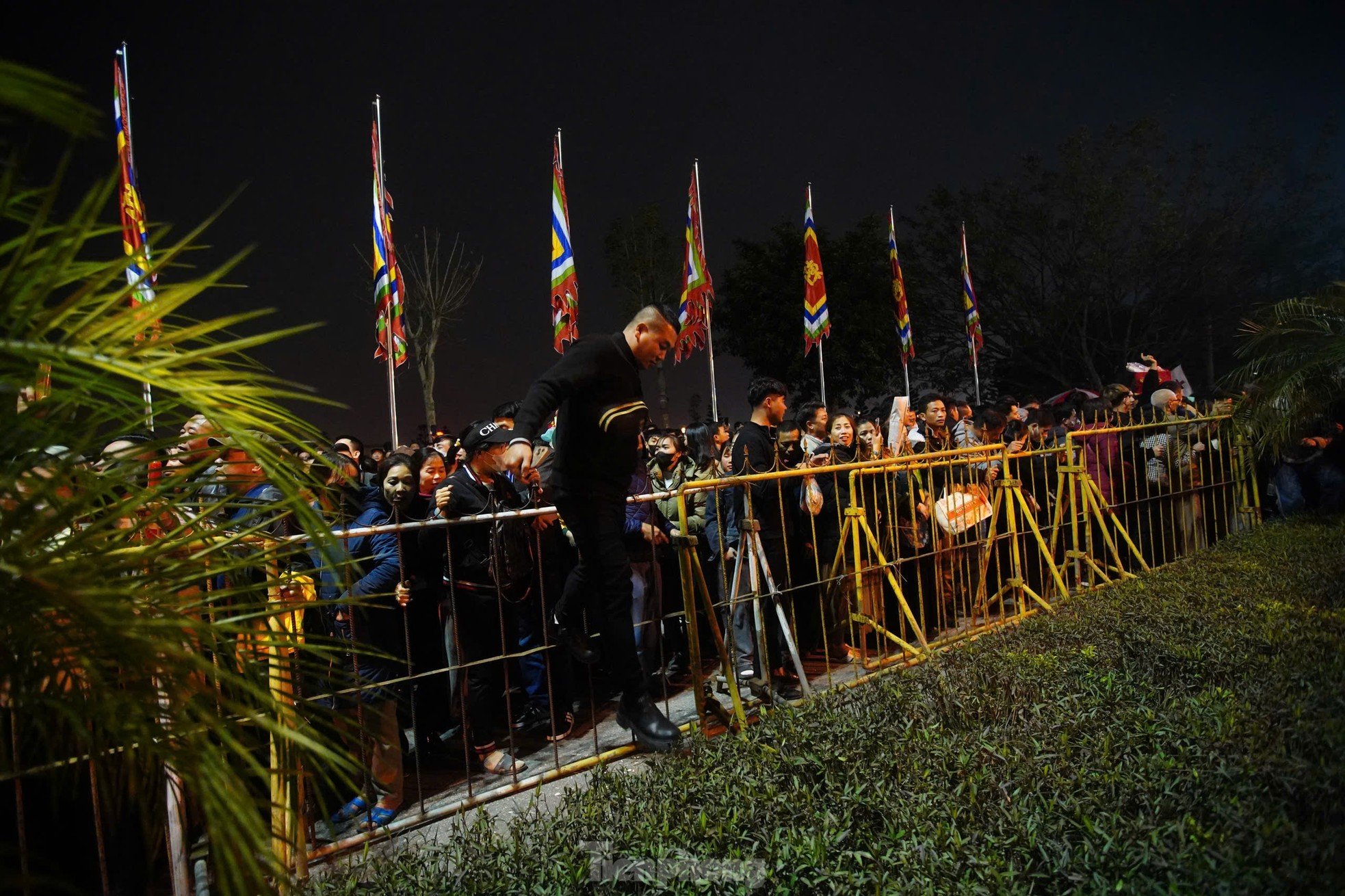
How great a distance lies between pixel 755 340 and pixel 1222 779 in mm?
24878

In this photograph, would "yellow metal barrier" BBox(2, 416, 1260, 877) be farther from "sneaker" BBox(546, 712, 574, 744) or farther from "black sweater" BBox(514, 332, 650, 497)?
"black sweater" BBox(514, 332, 650, 497)

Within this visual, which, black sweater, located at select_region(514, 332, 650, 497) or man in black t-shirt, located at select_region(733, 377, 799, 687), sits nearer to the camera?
black sweater, located at select_region(514, 332, 650, 497)

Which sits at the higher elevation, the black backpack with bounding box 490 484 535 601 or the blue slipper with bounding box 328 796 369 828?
the black backpack with bounding box 490 484 535 601

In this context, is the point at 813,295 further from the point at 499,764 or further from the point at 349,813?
the point at 349,813

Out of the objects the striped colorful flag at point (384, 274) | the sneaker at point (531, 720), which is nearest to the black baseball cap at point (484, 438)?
the sneaker at point (531, 720)

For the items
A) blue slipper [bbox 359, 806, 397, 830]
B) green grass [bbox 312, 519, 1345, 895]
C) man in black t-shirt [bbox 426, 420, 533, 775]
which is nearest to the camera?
green grass [bbox 312, 519, 1345, 895]

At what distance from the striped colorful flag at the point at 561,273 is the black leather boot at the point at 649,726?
9912 mm

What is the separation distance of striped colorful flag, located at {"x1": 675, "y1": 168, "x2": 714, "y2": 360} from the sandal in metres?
12.5

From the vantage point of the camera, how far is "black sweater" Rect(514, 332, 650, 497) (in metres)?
3.83

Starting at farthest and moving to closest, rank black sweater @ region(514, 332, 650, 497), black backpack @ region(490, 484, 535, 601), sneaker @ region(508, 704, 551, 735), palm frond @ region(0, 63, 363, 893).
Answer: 1. sneaker @ region(508, 704, 551, 735)
2. black backpack @ region(490, 484, 535, 601)
3. black sweater @ region(514, 332, 650, 497)
4. palm frond @ region(0, 63, 363, 893)

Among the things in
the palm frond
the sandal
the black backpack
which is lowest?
the sandal

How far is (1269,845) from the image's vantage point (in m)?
2.21

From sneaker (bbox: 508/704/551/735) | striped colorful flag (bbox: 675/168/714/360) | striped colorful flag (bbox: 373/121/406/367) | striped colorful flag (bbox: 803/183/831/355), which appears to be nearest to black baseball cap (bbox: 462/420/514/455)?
sneaker (bbox: 508/704/551/735)

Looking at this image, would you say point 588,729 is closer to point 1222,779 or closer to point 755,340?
point 1222,779
